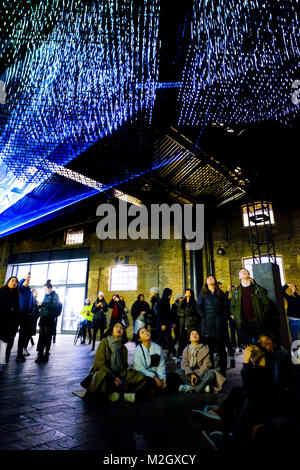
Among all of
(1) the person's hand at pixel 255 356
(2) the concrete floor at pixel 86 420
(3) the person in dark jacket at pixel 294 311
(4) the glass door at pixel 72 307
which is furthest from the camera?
(4) the glass door at pixel 72 307

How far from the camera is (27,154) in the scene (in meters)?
5.59

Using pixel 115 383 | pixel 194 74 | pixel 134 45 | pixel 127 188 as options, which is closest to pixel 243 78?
pixel 194 74

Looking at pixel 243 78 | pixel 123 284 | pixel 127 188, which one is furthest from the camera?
pixel 123 284

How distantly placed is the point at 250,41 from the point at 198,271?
Answer: 7769 mm

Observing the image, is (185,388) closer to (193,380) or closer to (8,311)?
(193,380)

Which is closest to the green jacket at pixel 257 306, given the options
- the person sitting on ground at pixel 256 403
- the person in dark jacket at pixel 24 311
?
the person sitting on ground at pixel 256 403

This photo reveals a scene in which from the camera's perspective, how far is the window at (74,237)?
43.2 feet

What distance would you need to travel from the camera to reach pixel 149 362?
10.2 ft

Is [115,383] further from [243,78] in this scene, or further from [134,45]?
[243,78]

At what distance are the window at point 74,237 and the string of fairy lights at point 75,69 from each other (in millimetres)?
8011

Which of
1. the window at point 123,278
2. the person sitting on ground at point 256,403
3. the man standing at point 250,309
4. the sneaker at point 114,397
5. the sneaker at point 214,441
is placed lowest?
the sneaker at point 114,397

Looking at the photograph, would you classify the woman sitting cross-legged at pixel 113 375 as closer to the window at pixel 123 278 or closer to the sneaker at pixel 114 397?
the sneaker at pixel 114 397

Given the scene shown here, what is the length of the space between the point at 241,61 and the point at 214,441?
418 centimetres

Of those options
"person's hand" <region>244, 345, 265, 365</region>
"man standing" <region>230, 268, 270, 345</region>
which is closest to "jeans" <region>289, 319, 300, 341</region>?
"man standing" <region>230, 268, 270, 345</region>
